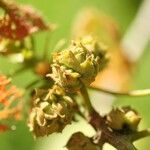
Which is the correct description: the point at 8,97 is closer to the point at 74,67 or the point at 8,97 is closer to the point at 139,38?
the point at 74,67

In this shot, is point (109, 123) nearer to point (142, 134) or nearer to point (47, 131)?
point (142, 134)

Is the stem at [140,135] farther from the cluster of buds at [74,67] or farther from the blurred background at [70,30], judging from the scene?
the blurred background at [70,30]

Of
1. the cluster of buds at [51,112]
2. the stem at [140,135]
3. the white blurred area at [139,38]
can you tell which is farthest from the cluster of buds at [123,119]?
the white blurred area at [139,38]

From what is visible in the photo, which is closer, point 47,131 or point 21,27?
point 47,131

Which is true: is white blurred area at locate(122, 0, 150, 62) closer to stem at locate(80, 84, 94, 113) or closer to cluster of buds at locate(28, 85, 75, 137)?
stem at locate(80, 84, 94, 113)

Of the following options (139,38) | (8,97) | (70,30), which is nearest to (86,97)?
(8,97)

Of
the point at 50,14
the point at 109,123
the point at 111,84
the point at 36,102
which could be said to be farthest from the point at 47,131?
the point at 50,14

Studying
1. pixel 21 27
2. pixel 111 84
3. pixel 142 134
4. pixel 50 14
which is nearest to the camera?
pixel 142 134
